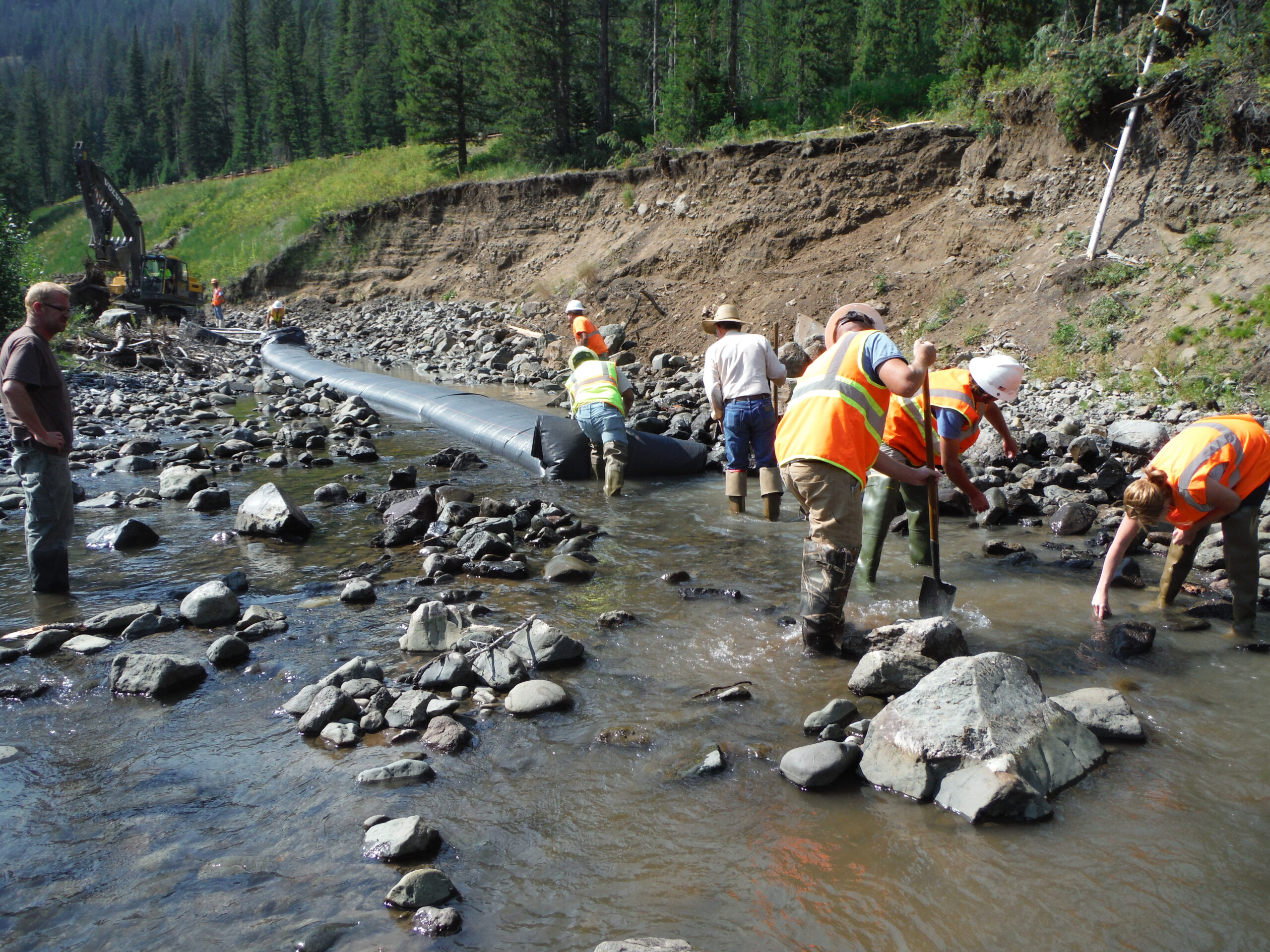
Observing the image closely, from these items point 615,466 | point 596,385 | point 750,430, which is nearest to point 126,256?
point 596,385

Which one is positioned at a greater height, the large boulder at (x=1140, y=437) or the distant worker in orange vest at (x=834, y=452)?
the distant worker in orange vest at (x=834, y=452)

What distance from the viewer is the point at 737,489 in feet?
23.9

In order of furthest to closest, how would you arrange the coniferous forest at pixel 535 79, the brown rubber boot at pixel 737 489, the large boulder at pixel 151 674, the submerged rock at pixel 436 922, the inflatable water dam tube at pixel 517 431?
the coniferous forest at pixel 535 79 < the inflatable water dam tube at pixel 517 431 < the brown rubber boot at pixel 737 489 < the large boulder at pixel 151 674 < the submerged rock at pixel 436 922

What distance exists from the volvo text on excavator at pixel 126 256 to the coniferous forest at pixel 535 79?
12.6 m

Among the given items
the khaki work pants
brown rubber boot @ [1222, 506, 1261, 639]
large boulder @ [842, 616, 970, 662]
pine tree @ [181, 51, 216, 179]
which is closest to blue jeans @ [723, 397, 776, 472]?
the khaki work pants

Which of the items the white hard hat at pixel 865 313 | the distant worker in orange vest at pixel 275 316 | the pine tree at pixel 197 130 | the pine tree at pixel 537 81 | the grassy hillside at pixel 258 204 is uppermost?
the pine tree at pixel 197 130

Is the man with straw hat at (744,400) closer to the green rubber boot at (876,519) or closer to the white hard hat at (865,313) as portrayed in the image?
the green rubber boot at (876,519)

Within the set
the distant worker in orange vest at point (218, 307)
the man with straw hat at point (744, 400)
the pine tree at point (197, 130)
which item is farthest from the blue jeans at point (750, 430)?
the pine tree at point (197, 130)

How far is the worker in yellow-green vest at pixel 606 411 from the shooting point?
26.7ft

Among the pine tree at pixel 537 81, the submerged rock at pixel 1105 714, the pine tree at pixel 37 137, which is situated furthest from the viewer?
the pine tree at pixel 37 137

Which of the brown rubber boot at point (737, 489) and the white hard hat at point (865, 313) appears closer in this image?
the white hard hat at point (865, 313)

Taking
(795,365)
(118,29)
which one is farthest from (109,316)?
(118,29)

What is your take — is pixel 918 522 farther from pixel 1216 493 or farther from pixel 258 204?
pixel 258 204

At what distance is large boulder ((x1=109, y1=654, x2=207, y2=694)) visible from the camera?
4035 mm
